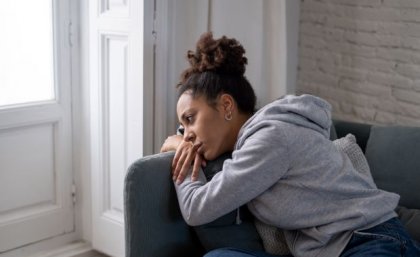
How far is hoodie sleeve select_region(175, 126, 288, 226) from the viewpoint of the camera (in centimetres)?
143

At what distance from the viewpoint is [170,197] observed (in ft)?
5.30

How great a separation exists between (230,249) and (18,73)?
1360mm

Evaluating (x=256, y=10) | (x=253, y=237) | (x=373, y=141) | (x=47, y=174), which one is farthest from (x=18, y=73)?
(x=373, y=141)

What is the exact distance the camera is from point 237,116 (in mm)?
1688

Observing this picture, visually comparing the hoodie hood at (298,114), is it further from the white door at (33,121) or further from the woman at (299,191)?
the white door at (33,121)

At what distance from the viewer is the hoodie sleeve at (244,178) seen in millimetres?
1433

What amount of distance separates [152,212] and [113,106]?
0.93 metres

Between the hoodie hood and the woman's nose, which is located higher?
the hoodie hood

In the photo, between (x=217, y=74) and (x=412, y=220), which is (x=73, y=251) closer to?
(x=217, y=74)

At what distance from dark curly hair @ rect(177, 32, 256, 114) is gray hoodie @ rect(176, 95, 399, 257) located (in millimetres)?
190

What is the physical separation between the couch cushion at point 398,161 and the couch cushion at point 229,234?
511 mm

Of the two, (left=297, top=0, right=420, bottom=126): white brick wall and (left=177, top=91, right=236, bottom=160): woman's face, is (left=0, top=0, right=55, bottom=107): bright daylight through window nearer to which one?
(left=177, top=91, right=236, bottom=160): woman's face

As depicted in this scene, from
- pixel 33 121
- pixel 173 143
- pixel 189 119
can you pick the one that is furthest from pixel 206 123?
pixel 33 121

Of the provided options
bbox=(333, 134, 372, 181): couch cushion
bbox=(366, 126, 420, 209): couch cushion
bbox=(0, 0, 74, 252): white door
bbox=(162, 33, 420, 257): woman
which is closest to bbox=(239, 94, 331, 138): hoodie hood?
bbox=(162, 33, 420, 257): woman
